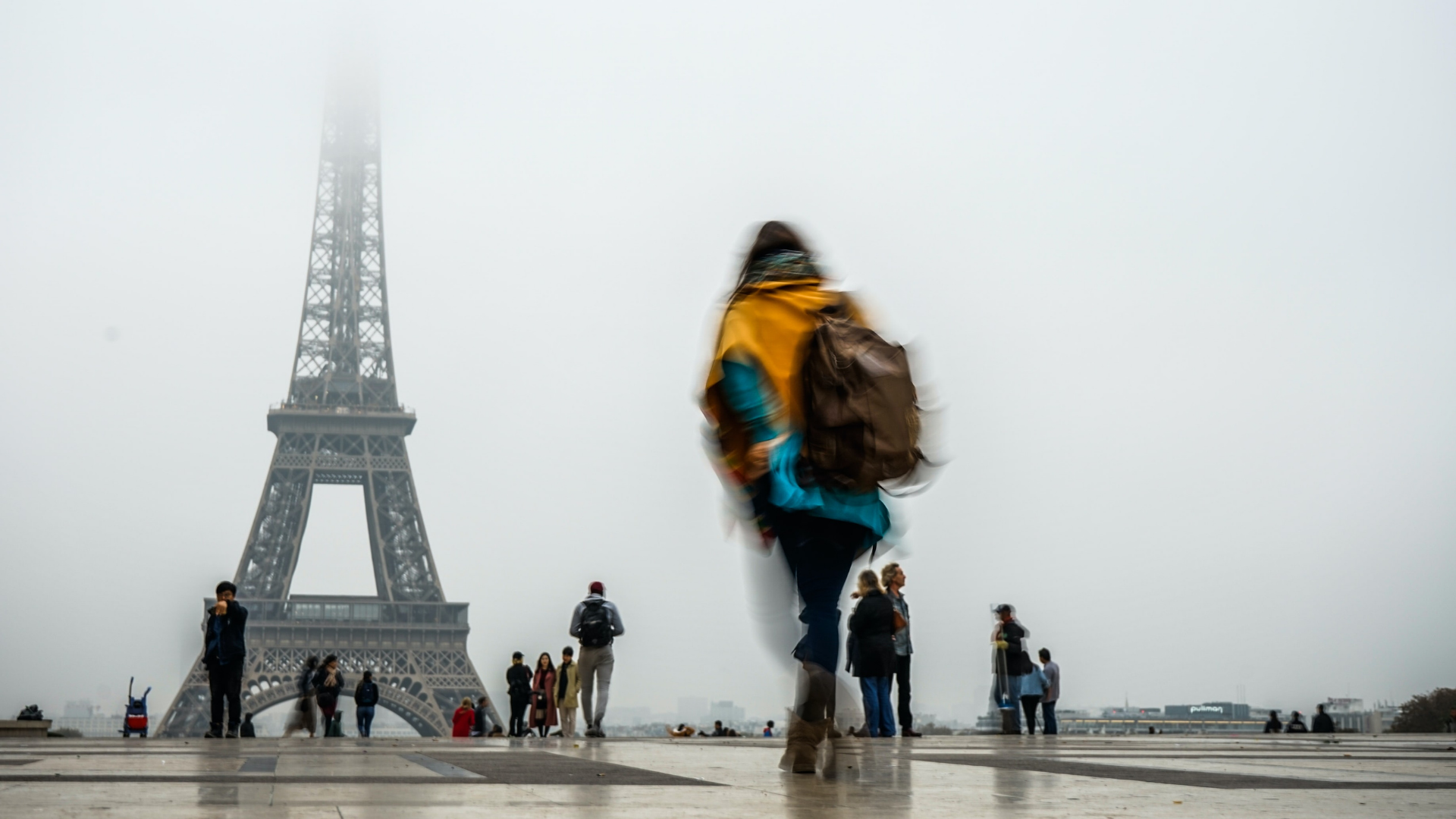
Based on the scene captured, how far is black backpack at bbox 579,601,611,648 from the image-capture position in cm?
1277

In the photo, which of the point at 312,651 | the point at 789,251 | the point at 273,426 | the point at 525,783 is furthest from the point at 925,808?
the point at 273,426

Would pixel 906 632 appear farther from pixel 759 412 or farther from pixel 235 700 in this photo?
pixel 759 412

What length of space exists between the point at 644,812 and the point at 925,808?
Answer: 640mm

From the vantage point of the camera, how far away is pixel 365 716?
64.8 feet

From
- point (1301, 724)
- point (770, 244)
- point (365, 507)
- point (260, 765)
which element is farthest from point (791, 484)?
point (365, 507)

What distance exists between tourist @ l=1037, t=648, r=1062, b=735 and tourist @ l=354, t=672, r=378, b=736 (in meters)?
8.92

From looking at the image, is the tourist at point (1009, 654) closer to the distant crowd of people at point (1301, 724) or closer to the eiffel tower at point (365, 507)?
the distant crowd of people at point (1301, 724)

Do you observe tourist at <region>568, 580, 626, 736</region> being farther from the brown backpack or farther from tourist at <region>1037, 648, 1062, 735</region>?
the brown backpack

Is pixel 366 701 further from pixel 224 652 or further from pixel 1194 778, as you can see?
pixel 1194 778

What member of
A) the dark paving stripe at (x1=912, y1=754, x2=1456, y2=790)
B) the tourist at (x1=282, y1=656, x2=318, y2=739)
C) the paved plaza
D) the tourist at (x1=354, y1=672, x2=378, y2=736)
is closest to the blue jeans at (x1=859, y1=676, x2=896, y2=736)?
the paved plaza

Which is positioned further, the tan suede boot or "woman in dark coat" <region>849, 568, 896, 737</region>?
"woman in dark coat" <region>849, 568, 896, 737</region>

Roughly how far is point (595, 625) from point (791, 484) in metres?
8.72

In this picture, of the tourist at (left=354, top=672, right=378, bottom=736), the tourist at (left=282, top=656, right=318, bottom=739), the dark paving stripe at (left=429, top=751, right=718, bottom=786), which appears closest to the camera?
the dark paving stripe at (left=429, top=751, right=718, bottom=786)

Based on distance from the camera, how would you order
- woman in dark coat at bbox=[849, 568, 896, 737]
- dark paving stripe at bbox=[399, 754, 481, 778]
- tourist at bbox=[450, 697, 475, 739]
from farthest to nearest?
tourist at bbox=[450, 697, 475, 739]
woman in dark coat at bbox=[849, 568, 896, 737]
dark paving stripe at bbox=[399, 754, 481, 778]
